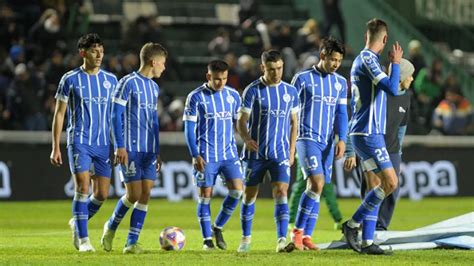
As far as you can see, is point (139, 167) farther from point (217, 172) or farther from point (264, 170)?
point (264, 170)

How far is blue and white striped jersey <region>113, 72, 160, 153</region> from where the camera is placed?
13.9 meters

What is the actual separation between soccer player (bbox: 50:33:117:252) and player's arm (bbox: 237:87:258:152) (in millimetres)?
1377

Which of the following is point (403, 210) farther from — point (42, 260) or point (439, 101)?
point (42, 260)

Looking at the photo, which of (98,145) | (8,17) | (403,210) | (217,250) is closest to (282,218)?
(217,250)

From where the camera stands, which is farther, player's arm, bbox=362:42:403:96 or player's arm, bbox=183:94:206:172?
player's arm, bbox=183:94:206:172

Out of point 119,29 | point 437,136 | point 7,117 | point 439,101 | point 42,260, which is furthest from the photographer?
point 119,29

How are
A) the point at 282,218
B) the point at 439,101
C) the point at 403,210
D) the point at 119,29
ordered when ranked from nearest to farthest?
the point at 282,218 → the point at 403,210 → the point at 439,101 → the point at 119,29

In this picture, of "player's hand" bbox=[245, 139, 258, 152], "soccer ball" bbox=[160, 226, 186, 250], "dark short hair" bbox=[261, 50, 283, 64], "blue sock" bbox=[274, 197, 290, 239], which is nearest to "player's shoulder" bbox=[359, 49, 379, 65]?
"dark short hair" bbox=[261, 50, 283, 64]

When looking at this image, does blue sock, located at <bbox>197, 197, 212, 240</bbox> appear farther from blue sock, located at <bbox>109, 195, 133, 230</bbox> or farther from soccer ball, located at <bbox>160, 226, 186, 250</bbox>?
blue sock, located at <bbox>109, 195, 133, 230</bbox>

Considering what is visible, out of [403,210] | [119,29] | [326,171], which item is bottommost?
[403,210]

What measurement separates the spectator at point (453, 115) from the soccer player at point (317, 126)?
1436 cm

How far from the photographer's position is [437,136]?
27.5 meters

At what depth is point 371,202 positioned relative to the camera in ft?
44.5

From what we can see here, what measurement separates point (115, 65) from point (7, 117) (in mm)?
2466
